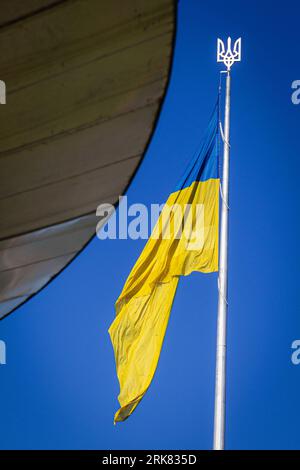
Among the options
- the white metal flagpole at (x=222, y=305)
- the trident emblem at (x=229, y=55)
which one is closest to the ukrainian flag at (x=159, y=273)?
the white metal flagpole at (x=222, y=305)

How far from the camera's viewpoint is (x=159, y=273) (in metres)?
9.30

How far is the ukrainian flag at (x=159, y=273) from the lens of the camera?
8.80 m

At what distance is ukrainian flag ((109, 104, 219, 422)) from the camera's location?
880 centimetres

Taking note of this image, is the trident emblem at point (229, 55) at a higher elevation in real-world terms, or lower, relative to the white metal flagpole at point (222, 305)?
higher

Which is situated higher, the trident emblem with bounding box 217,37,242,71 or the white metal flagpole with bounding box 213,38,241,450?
the trident emblem with bounding box 217,37,242,71

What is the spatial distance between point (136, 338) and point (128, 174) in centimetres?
727

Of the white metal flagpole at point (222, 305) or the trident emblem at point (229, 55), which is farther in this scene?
the trident emblem at point (229, 55)

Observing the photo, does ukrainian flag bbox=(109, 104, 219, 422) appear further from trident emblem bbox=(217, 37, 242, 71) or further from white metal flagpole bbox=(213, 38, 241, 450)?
trident emblem bbox=(217, 37, 242, 71)

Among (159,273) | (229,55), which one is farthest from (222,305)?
(229,55)

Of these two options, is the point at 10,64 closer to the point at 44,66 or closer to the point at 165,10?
the point at 44,66

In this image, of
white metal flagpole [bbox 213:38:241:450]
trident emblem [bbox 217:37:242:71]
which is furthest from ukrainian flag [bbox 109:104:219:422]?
trident emblem [bbox 217:37:242:71]

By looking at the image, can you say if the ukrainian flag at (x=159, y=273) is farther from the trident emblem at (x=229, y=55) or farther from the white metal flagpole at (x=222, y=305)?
the trident emblem at (x=229, y=55)

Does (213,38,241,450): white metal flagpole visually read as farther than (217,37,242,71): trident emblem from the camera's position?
No
